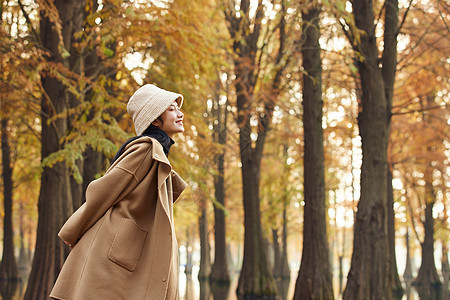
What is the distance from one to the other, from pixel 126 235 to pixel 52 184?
9.36m

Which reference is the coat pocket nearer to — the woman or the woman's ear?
the woman

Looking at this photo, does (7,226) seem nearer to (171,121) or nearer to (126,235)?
(171,121)

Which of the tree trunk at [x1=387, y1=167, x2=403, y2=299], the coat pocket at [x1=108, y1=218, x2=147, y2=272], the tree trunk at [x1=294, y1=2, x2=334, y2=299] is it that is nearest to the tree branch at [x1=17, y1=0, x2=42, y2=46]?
the tree trunk at [x1=294, y1=2, x2=334, y2=299]

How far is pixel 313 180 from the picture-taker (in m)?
15.0

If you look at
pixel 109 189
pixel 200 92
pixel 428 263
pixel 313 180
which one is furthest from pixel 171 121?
pixel 428 263

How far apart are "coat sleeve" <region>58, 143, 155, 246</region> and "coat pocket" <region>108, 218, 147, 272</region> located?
15 centimetres

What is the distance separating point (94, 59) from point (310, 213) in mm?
6232

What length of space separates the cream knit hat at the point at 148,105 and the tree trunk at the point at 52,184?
333 inches

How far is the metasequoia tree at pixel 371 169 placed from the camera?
1223cm

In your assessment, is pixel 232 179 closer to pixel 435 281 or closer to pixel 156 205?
pixel 435 281

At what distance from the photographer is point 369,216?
40.9 ft

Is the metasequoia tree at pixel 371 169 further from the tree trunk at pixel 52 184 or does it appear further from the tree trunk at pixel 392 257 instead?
the tree trunk at pixel 392 257

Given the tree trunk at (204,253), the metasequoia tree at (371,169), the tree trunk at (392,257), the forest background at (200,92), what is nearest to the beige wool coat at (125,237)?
the forest background at (200,92)

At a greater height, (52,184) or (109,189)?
(52,184)
